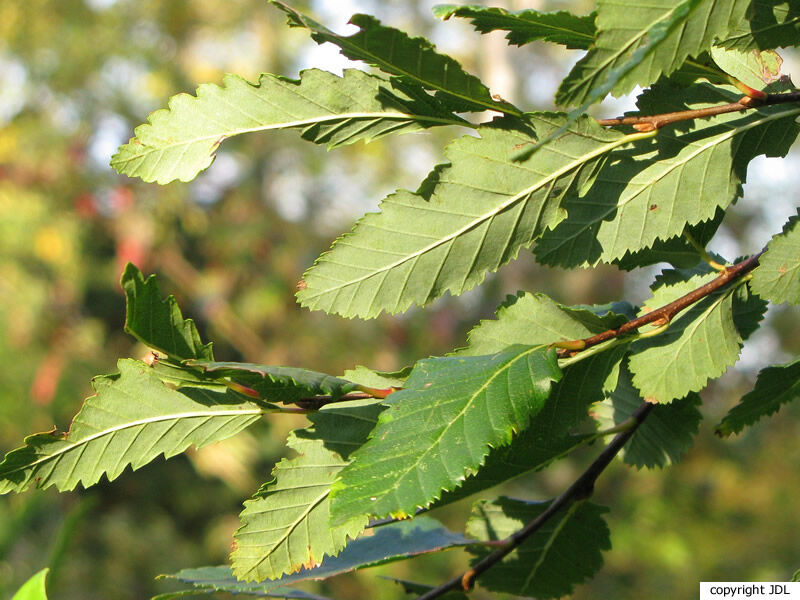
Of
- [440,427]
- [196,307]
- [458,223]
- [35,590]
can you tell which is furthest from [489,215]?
[196,307]

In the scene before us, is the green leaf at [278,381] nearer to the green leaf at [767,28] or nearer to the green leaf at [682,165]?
the green leaf at [682,165]

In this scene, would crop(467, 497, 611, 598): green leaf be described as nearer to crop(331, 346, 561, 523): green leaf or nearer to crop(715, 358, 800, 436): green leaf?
crop(715, 358, 800, 436): green leaf

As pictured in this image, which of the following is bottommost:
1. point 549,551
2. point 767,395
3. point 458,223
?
point 549,551

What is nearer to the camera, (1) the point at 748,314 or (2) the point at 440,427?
(2) the point at 440,427

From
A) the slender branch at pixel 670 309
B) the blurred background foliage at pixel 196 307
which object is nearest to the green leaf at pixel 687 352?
the slender branch at pixel 670 309

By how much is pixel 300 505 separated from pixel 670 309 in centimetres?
24

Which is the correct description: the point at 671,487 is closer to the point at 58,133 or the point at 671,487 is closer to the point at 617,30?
the point at 58,133

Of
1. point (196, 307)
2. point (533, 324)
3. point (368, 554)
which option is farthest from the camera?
point (196, 307)

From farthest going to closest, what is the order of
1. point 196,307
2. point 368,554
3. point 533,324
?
point 196,307, point 368,554, point 533,324

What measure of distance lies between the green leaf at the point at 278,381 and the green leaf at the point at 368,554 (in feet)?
0.49

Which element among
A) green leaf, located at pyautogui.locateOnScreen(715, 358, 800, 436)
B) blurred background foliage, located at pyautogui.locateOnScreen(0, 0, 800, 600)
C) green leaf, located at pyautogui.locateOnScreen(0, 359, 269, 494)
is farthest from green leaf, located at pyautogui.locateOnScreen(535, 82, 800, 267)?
blurred background foliage, located at pyautogui.locateOnScreen(0, 0, 800, 600)

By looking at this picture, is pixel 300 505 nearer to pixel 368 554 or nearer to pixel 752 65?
pixel 368 554

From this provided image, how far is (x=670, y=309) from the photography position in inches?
17.2

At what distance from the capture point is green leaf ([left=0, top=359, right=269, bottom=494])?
408 millimetres
